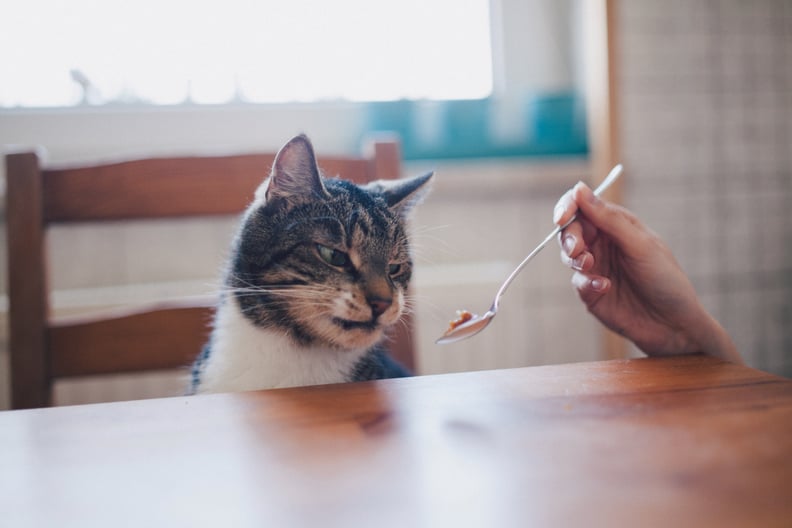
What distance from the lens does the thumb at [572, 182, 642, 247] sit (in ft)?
2.05

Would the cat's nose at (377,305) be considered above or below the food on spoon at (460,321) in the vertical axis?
above

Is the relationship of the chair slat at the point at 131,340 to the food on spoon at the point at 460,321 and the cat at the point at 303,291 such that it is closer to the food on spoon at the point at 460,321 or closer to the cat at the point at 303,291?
the cat at the point at 303,291

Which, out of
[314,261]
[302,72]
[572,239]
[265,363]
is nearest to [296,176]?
[314,261]

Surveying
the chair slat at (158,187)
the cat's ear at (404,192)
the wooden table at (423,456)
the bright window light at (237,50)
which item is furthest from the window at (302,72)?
the wooden table at (423,456)

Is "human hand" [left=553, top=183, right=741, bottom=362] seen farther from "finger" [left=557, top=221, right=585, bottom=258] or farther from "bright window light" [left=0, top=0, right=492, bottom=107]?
"bright window light" [left=0, top=0, right=492, bottom=107]

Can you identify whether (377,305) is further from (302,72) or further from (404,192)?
(302,72)

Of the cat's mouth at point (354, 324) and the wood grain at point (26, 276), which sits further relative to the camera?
the wood grain at point (26, 276)

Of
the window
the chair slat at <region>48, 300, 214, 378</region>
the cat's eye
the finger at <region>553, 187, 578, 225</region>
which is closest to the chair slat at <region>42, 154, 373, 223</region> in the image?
the chair slat at <region>48, 300, 214, 378</region>

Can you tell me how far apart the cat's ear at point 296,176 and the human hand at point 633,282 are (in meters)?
0.27

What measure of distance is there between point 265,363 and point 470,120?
1197mm

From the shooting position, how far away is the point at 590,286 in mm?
628

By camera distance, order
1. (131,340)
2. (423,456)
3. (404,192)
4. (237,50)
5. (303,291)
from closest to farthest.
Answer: (423,456) → (303,291) → (404,192) → (131,340) → (237,50)

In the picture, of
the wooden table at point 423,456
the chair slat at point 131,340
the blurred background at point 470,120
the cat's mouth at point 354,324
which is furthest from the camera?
the blurred background at point 470,120

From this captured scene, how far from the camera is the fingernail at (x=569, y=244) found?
0.62 m
